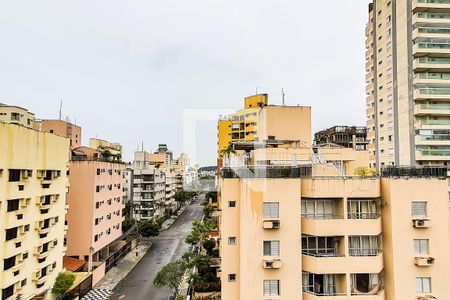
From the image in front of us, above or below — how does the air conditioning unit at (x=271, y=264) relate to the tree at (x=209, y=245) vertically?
above

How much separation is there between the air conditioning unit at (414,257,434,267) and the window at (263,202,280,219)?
5071 millimetres

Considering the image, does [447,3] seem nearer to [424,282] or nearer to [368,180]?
[368,180]

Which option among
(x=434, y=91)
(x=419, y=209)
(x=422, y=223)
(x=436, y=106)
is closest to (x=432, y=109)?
(x=436, y=106)

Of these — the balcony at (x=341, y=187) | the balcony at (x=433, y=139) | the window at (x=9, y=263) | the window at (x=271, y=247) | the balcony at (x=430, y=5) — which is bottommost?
the window at (x=9, y=263)

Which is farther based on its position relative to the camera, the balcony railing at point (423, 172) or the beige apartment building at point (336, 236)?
the balcony railing at point (423, 172)

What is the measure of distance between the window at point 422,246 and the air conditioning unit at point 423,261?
31 centimetres

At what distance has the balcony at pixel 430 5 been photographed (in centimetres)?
2538

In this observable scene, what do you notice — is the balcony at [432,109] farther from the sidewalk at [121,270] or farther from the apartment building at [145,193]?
Answer: the apartment building at [145,193]

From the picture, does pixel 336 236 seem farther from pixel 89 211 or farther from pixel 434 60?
pixel 434 60

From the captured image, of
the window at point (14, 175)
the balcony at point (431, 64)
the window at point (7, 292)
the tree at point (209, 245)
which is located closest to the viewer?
the window at point (7, 292)

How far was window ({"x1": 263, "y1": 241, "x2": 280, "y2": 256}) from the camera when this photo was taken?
11.1 m

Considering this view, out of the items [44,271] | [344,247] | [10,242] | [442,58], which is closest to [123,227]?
[44,271]

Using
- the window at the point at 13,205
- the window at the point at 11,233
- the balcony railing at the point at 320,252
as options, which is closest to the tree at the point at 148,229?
the window at the point at 11,233

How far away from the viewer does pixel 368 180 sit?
11.6 metres
